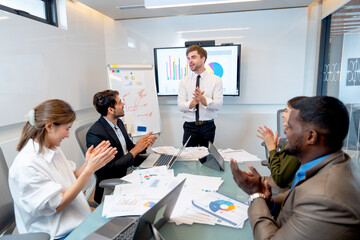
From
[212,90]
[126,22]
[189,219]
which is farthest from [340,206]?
[126,22]

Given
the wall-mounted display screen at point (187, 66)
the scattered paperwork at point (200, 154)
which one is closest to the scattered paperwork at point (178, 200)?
the scattered paperwork at point (200, 154)

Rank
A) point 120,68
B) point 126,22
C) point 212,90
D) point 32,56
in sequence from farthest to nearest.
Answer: point 126,22 → point 120,68 → point 212,90 → point 32,56

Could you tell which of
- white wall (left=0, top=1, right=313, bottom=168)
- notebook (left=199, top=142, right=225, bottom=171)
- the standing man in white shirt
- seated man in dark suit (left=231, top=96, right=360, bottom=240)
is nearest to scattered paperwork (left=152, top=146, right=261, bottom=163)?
notebook (left=199, top=142, right=225, bottom=171)

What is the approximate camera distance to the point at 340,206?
0.69 m

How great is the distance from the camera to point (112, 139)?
73.9 inches

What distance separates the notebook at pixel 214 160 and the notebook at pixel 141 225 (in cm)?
69

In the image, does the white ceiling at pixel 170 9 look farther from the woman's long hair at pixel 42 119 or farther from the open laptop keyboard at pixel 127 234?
the open laptop keyboard at pixel 127 234

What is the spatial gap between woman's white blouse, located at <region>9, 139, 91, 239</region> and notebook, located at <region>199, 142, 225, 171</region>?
87 cm

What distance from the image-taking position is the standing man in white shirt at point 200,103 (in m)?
2.75

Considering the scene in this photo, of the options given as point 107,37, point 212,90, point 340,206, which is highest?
point 107,37

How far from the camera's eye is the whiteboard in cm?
333

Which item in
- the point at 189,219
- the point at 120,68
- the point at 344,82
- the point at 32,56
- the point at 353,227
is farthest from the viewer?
the point at 120,68

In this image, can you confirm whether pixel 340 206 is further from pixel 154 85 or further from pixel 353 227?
pixel 154 85

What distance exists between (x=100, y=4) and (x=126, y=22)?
78cm
